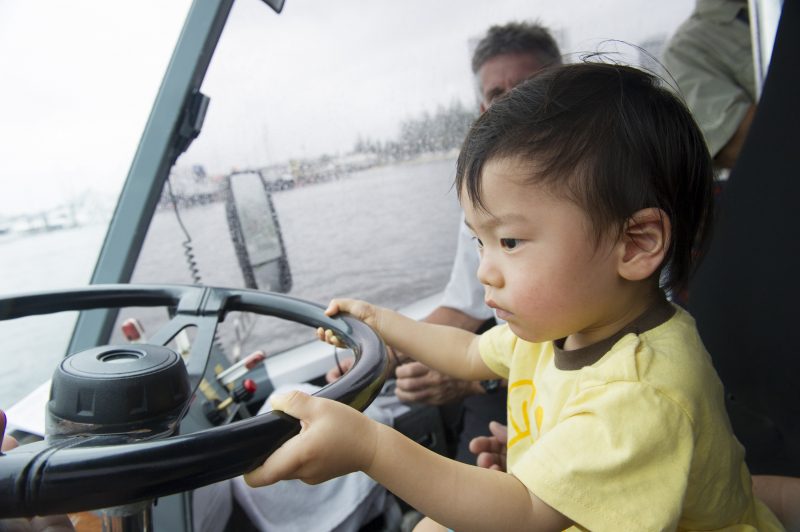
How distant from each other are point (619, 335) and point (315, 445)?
1.42ft

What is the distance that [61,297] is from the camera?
2.95ft

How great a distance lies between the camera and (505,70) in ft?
5.25

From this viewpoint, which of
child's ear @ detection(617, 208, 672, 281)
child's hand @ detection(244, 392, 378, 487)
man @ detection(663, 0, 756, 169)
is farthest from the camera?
man @ detection(663, 0, 756, 169)

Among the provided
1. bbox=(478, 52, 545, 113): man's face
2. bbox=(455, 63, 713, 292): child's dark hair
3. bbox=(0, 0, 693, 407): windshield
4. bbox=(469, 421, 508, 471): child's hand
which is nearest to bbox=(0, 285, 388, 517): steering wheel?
bbox=(455, 63, 713, 292): child's dark hair

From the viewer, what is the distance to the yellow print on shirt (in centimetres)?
92

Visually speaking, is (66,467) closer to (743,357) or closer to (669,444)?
(669,444)

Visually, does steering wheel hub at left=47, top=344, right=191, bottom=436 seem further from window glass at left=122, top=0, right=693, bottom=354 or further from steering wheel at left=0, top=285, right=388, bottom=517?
window glass at left=122, top=0, right=693, bottom=354

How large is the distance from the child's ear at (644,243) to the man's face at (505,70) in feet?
2.95

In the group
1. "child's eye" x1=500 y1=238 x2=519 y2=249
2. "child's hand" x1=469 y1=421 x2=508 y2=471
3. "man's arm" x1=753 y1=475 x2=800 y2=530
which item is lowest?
"child's hand" x1=469 y1=421 x2=508 y2=471

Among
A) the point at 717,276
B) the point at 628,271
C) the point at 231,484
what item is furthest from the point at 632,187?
the point at 231,484

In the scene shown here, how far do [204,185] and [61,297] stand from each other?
750 mm

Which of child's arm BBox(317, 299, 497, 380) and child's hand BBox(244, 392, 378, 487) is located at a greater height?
child's hand BBox(244, 392, 378, 487)

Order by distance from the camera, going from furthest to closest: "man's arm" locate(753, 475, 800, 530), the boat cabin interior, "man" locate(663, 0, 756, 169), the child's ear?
"man" locate(663, 0, 756, 169) < "man's arm" locate(753, 475, 800, 530) < the child's ear < the boat cabin interior

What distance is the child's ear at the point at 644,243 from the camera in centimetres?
75
